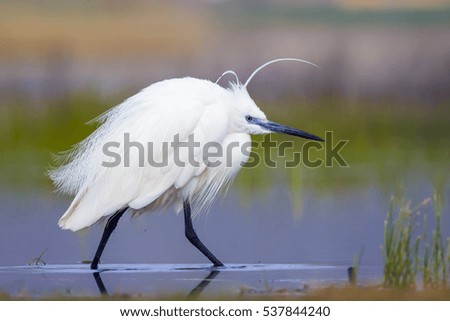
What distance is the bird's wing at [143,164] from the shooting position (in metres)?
4.14

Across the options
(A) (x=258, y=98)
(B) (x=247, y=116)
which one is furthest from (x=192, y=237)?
(A) (x=258, y=98)

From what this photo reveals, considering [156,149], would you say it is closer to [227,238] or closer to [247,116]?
[247,116]

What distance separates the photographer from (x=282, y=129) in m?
4.37

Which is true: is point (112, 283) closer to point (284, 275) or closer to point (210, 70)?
point (284, 275)

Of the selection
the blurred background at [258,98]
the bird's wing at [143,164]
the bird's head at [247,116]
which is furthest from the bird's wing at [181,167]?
the blurred background at [258,98]

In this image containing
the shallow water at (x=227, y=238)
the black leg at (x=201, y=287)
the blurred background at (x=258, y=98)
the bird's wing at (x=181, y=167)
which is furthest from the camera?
the blurred background at (x=258, y=98)

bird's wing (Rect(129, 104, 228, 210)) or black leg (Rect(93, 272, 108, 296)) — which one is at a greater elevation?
bird's wing (Rect(129, 104, 228, 210))

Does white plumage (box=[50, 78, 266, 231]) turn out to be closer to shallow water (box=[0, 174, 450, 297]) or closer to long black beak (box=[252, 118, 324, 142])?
long black beak (box=[252, 118, 324, 142])

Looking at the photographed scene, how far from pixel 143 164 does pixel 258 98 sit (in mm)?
758

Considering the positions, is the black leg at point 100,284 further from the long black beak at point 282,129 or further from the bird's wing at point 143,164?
the long black beak at point 282,129

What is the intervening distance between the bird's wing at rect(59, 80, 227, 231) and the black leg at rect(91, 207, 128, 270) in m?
0.17

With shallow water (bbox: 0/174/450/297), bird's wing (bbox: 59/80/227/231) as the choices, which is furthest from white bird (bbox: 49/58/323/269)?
shallow water (bbox: 0/174/450/297)

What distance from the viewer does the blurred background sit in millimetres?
4422

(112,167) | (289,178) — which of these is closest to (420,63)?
(289,178)
